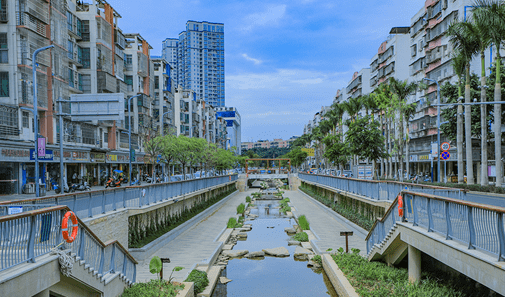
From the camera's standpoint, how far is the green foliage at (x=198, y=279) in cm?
1395

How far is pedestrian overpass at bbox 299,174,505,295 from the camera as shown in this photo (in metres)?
7.20

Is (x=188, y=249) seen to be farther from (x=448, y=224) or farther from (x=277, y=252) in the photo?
(x=448, y=224)

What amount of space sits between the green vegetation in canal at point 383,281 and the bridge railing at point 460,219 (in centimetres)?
158

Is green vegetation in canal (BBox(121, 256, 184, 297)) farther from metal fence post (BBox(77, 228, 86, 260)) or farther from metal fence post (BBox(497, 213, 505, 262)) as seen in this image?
metal fence post (BBox(497, 213, 505, 262))

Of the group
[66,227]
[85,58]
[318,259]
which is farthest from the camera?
[85,58]

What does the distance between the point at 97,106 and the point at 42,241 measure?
1739 centimetres

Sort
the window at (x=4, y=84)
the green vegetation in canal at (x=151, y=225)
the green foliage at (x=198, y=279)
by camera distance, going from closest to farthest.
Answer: the green foliage at (x=198, y=279)
the green vegetation in canal at (x=151, y=225)
the window at (x=4, y=84)

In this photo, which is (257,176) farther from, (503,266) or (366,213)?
(503,266)

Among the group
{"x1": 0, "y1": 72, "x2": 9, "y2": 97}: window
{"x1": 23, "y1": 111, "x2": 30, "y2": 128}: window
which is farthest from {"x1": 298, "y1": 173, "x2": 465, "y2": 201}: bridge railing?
{"x1": 0, "y1": 72, "x2": 9, "y2": 97}: window

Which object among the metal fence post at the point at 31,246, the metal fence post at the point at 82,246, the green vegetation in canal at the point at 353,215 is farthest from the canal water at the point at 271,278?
the metal fence post at the point at 31,246

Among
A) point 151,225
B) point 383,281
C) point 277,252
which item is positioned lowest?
point 277,252

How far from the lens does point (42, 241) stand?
314 inches

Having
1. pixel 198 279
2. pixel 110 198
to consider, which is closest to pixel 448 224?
pixel 198 279

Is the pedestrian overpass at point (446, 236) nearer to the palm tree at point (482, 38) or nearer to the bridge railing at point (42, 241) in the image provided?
the bridge railing at point (42, 241)
